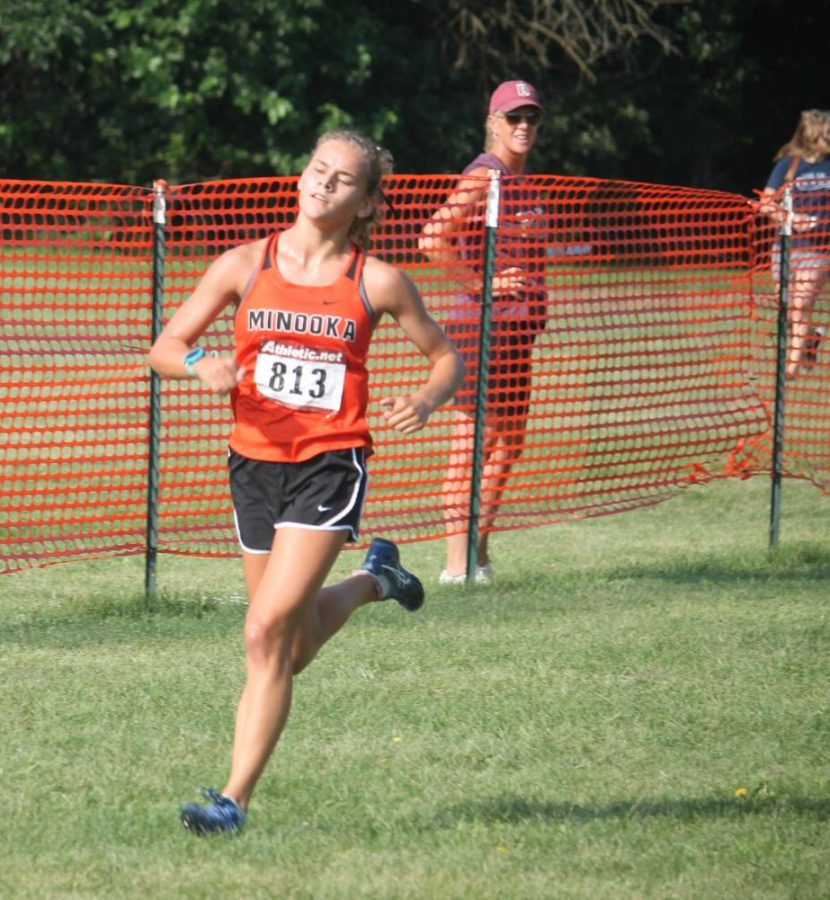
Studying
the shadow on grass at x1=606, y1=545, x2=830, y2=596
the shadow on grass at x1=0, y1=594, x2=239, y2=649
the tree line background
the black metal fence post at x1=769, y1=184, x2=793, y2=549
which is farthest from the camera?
the tree line background

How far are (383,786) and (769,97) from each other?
2823cm

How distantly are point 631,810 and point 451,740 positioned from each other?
85 centimetres

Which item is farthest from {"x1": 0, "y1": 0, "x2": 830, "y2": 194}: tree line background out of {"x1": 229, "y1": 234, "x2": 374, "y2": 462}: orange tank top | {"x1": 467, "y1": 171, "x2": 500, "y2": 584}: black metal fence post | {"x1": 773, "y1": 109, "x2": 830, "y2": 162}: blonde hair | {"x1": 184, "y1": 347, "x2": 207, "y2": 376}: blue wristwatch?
{"x1": 184, "y1": 347, "x2": 207, "y2": 376}: blue wristwatch

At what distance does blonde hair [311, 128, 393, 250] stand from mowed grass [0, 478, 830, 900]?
5.61 ft

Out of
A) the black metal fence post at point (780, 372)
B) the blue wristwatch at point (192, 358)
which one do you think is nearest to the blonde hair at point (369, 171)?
the blue wristwatch at point (192, 358)

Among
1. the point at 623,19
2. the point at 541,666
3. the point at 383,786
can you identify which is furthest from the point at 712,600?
the point at 623,19

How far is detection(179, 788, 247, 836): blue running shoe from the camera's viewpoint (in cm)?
484

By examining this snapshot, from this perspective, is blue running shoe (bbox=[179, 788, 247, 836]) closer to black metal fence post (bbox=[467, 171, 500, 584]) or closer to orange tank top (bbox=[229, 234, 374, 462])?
orange tank top (bbox=[229, 234, 374, 462])

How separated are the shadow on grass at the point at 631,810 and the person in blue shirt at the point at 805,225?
15.5 ft

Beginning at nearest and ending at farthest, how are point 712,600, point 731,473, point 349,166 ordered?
1. point 349,166
2. point 712,600
3. point 731,473

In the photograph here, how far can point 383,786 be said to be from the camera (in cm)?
543

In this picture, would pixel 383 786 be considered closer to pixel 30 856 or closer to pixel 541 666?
pixel 30 856

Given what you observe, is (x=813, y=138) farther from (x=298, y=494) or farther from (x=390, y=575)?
(x=298, y=494)

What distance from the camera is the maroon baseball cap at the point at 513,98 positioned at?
8.42m
